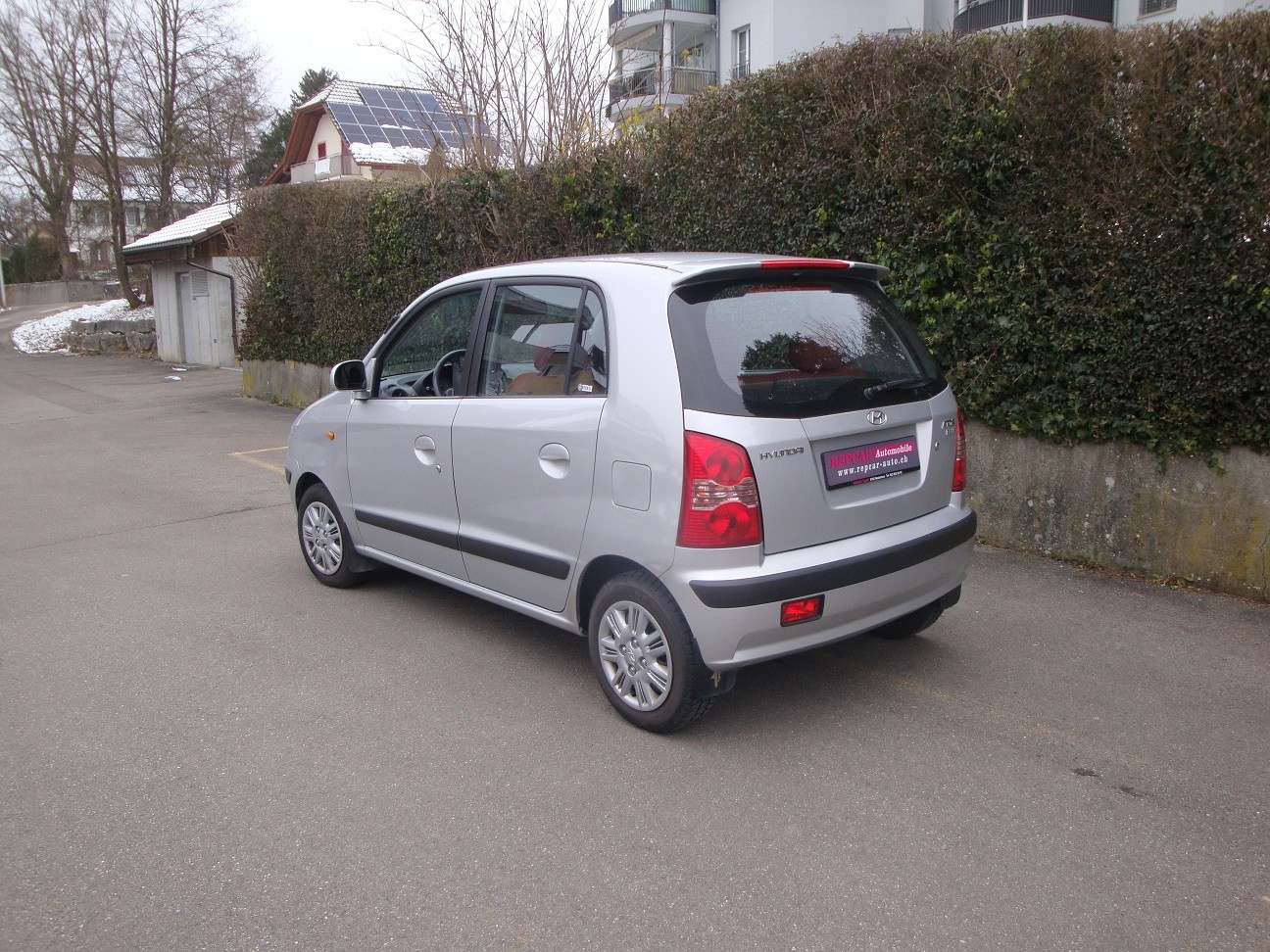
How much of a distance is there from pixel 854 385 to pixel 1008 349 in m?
2.70

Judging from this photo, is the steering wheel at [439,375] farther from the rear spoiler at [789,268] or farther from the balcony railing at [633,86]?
the balcony railing at [633,86]

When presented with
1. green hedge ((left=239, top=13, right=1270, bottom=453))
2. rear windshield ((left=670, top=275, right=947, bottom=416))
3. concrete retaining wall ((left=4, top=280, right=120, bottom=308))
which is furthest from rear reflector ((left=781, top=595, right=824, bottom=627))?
concrete retaining wall ((left=4, top=280, right=120, bottom=308))

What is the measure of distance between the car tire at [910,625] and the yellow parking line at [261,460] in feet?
22.0

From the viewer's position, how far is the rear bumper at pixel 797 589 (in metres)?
3.60

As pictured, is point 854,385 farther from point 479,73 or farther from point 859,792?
point 479,73

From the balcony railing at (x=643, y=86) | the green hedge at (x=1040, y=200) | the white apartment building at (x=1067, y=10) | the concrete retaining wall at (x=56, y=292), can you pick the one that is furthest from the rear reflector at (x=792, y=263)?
the concrete retaining wall at (x=56, y=292)

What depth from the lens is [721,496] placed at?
3.60 m

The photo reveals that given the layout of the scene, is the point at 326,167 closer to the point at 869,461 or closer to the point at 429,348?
the point at 429,348

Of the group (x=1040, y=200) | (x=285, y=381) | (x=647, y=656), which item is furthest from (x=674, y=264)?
(x=285, y=381)

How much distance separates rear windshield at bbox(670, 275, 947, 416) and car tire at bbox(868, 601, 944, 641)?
1.07 meters

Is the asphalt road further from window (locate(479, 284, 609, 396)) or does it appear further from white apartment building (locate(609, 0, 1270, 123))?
white apartment building (locate(609, 0, 1270, 123))

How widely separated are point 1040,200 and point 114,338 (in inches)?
1190

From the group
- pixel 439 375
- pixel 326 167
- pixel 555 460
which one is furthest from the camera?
pixel 326 167

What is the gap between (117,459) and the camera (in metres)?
11.1
